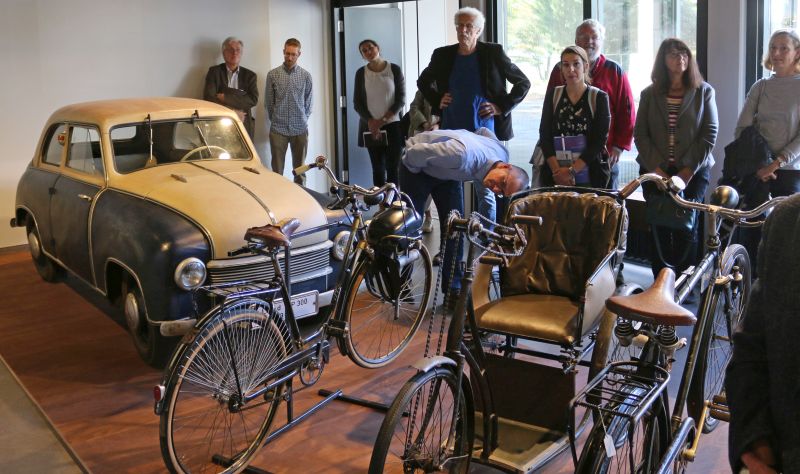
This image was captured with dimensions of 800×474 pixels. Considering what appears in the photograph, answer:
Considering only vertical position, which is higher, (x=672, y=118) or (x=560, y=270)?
(x=672, y=118)

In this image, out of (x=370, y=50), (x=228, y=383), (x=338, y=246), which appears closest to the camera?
(x=228, y=383)

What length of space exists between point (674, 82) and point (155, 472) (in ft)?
13.5

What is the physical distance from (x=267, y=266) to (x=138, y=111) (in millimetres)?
1684

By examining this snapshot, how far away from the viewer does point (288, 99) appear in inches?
379

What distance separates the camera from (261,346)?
3631 mm

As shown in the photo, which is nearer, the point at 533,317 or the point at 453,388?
the point at 453,388

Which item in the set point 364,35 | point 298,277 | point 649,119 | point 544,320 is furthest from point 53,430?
point 364,35

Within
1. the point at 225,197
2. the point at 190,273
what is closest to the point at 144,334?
the point at 190,273

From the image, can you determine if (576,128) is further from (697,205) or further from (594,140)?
(697,205)

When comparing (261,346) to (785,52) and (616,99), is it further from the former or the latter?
(785,52)

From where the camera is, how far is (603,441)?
2.38 metres

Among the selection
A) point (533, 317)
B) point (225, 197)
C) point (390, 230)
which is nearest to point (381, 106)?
point (225, 197)

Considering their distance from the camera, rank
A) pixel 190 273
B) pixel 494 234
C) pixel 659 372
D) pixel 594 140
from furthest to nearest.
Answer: pixel 594 140 < pixel 190 273 < pixel 494 234 < pixel 659 372

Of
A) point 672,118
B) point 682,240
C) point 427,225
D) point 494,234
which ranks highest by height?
point 672,118
